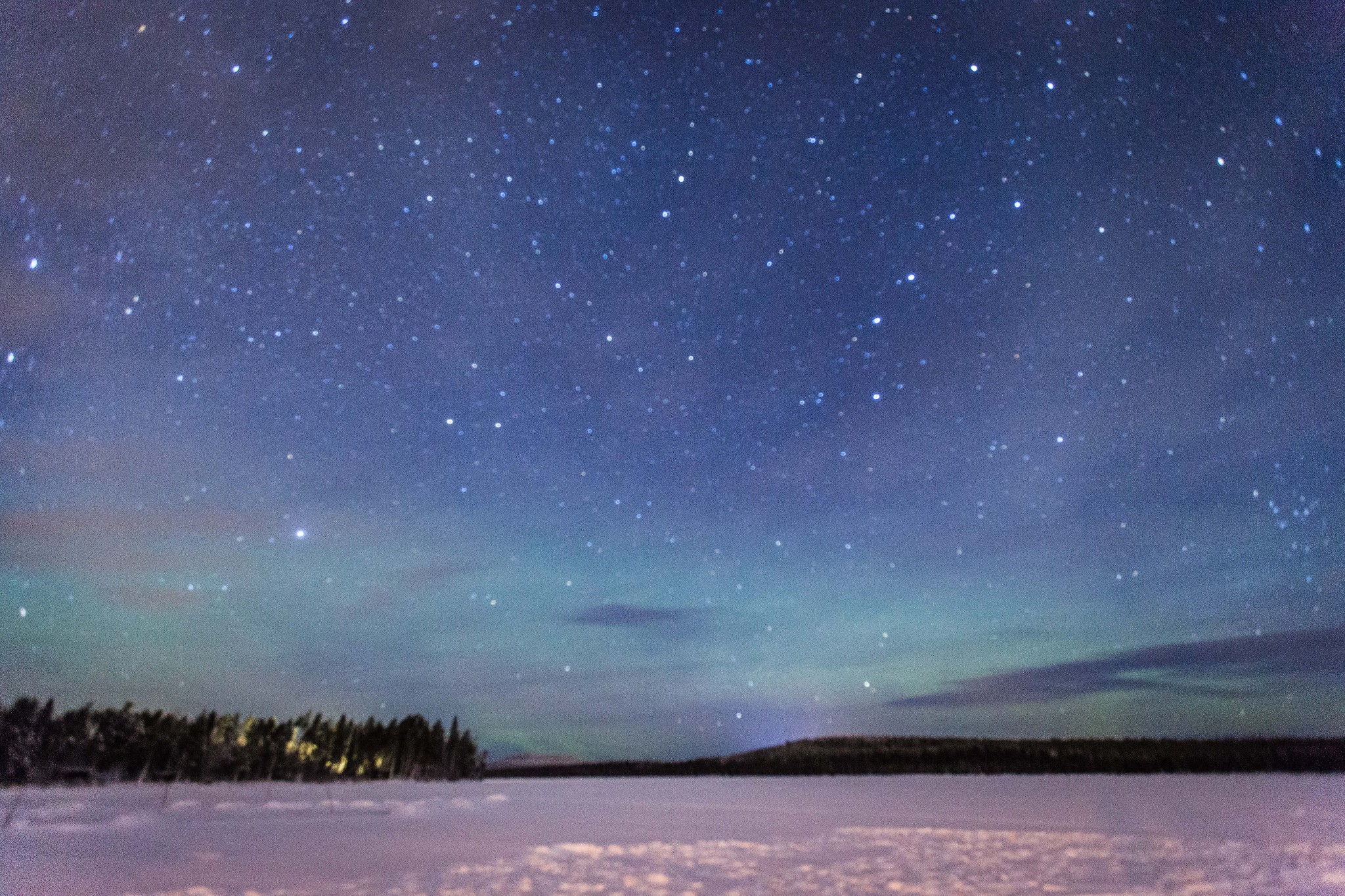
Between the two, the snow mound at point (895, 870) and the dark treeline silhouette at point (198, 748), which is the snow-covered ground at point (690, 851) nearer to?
Answer: the snow mound at point (895, 870)

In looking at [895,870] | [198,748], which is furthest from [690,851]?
[198,748]

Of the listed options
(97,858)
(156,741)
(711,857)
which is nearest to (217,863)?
(97,858)

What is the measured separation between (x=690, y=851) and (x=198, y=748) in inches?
4072

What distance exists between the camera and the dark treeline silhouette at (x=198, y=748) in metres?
90.3

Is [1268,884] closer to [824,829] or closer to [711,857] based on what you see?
[711,857]

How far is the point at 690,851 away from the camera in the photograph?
20672mm

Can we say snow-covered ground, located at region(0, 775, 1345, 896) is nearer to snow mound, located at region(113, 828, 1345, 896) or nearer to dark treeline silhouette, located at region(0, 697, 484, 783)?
snow mound, located at region(113, 828, 1345, 896)

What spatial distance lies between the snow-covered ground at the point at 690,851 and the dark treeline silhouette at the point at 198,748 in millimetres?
60671

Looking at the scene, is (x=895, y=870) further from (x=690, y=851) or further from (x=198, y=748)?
(x=198, y=748)

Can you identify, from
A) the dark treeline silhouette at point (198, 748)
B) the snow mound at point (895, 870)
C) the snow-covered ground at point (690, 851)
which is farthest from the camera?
the dark treeline silhouette at point (198, 748)

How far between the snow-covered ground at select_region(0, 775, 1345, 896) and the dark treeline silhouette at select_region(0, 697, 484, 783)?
6067cm

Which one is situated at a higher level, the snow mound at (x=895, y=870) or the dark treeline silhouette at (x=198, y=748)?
the dark treeline silhouette at (x=198, y=748)

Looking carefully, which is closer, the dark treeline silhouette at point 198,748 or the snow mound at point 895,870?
the snow mound at point 895,870

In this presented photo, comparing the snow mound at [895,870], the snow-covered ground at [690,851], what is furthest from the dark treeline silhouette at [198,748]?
the snow mound at [895,870]
